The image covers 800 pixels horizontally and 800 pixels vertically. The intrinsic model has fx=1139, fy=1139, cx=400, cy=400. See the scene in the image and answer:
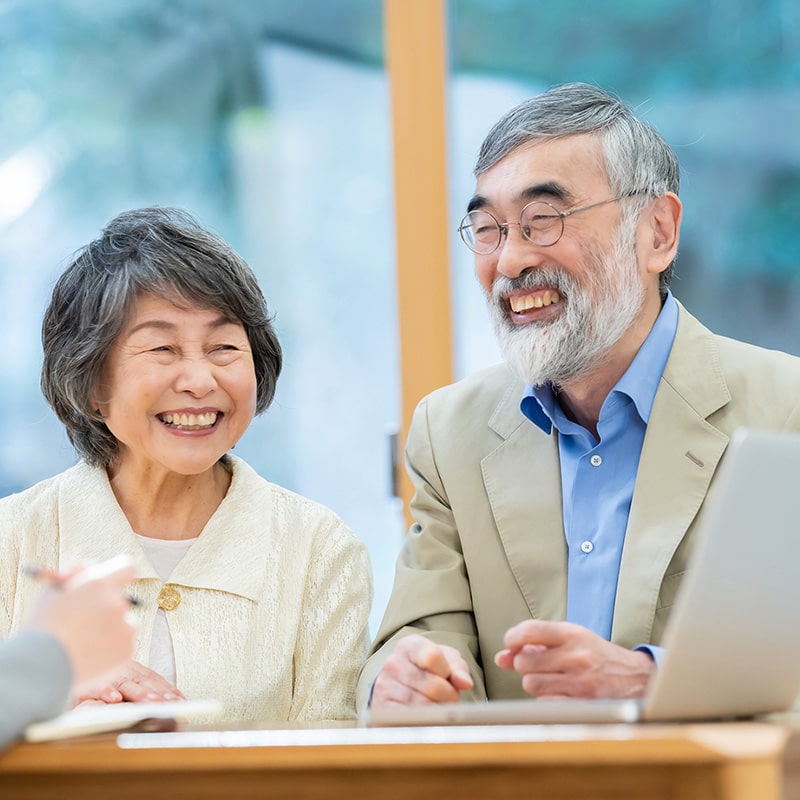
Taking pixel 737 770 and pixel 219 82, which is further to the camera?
pixel 219 82

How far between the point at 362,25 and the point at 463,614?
198cm

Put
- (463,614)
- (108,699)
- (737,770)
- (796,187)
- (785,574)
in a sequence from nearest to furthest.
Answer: (737,770)
(785,574)
(108,699)
(463,614)
(796,187)

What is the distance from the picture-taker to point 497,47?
3203 millimetres

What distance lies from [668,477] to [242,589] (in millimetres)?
743

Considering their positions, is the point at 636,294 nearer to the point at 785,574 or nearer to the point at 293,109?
the point at 785,574

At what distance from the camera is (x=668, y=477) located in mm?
1854

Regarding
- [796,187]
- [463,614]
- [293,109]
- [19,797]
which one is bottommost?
[19,797]

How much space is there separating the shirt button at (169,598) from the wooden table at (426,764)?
90 centimetres

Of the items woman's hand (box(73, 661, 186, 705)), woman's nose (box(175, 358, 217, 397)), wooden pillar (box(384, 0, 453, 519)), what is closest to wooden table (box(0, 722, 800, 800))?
woman's hand (box(73, 661, 186, 705))

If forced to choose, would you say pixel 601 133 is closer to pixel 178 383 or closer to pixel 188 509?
pixel 178 383

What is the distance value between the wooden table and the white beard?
3.47 ft

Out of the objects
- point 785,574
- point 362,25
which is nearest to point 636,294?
point 785,574

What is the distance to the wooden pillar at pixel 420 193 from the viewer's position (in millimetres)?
3180

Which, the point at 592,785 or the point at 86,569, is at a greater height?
the point at 86,569
